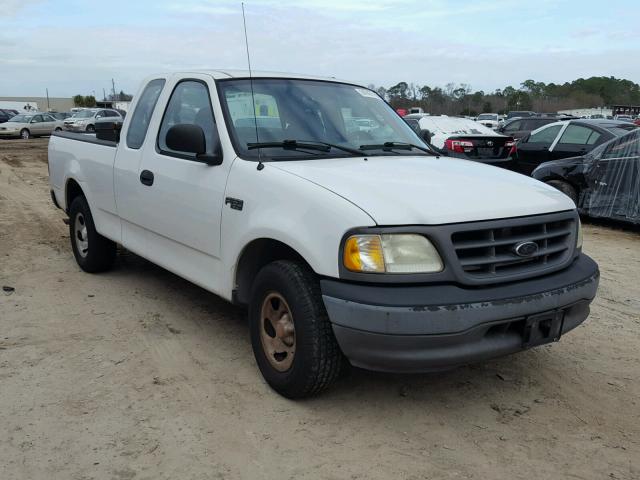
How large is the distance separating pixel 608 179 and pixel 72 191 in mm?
7061

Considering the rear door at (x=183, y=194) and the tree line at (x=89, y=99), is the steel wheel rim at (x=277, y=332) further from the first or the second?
the tree line at (x=89, y=99)

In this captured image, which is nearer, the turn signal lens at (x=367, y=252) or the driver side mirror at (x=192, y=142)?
the turn signal lens at (x=367, y=252)

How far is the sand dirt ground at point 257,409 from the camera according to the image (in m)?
2.92

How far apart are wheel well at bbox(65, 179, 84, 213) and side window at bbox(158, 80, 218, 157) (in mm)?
1964

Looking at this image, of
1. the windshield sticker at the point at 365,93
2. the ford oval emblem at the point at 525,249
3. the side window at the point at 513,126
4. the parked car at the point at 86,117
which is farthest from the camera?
the parked car at the point at 86,117

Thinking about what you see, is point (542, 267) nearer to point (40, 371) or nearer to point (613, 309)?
point (613, 309)

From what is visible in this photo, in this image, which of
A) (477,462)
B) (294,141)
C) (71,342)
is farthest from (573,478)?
(71,342)

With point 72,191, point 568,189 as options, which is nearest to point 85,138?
point 72,191

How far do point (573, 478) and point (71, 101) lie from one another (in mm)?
110368

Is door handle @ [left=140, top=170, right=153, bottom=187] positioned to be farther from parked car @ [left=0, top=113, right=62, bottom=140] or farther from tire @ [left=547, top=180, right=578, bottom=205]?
parked car @ [left=0, top=113, right=62, bottom=140]

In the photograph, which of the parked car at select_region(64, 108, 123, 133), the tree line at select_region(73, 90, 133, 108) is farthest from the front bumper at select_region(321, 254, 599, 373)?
the tree line at select_region(73, 90, 133, 108)

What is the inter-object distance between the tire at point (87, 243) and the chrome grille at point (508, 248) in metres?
3.97

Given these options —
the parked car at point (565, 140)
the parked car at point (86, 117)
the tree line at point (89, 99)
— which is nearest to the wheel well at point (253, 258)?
the parked car at point (565, 140)

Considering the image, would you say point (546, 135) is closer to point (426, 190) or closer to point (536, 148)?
point (536, 148)
